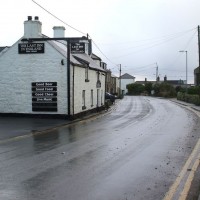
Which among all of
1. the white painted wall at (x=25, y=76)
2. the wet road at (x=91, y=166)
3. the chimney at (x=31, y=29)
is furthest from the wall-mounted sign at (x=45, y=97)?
the wet road at (x=91, y=166)

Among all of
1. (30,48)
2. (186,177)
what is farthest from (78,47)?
(186,177)

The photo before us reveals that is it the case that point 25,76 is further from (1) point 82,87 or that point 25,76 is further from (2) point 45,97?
(1) point 82,87

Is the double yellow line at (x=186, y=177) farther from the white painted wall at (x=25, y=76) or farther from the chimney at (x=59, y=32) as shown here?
the chimney at (x=59, y=32)

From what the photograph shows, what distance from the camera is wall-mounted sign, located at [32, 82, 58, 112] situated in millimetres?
30781

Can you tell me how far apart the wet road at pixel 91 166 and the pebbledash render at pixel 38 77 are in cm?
1244

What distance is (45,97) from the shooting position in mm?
30844

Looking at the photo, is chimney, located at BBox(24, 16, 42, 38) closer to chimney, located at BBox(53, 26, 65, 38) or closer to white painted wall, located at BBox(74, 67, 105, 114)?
white painted wall, located at BBox(74, 67, 105, 114)

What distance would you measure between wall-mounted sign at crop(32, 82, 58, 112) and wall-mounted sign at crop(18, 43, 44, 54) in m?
2.38

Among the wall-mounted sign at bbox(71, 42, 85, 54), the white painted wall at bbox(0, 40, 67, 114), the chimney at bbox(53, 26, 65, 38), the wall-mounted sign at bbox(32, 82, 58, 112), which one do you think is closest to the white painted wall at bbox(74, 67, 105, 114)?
the white painted wall at bbox(0, 40, 67, 114)

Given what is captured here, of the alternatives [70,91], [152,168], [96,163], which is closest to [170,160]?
[152,168]

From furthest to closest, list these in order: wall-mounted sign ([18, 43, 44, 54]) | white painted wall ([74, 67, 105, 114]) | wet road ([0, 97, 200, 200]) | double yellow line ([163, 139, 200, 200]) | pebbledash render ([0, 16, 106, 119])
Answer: white painted wall ([74, 67, 105, 114]), wall-mounted sign ([18, 43, 44, 54]), pebbledash render ([0, 16, 106, 119]), wet road ([0, 97, 200, 200]), double yellow line ([163, 139, 200, 200])

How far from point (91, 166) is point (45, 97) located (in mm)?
20223

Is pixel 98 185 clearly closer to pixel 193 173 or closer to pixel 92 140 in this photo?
pixel 193 173

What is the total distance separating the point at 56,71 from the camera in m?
30.8
